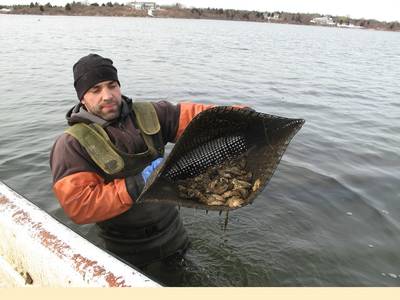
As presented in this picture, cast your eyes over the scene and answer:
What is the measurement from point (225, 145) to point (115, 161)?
1305 millimetres

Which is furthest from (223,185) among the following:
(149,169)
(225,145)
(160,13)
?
(160,13)

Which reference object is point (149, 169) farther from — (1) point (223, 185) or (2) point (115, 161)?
(1) point (223, 185)

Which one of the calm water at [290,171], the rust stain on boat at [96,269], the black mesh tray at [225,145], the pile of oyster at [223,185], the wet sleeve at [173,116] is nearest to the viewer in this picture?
the rust stain on boat at [96,269]

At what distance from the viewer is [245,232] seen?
5570 mm

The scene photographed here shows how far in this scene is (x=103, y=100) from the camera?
353 centimetres

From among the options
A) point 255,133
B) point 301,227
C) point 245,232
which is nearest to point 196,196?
point 255,133

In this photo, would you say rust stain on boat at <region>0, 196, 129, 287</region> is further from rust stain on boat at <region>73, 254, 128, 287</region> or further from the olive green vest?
the olive green vest

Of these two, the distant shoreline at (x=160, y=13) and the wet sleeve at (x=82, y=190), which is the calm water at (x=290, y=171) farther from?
the distant shoreline at (x=160, y=13)

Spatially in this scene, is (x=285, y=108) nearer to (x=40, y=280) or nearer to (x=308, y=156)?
(x=308, y=156)

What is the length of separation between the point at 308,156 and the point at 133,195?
19.3ft

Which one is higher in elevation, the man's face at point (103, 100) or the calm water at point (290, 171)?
the man's face at point (103, 100)

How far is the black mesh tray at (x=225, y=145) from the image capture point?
10.8ft

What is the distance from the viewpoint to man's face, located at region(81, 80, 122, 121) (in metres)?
3.52

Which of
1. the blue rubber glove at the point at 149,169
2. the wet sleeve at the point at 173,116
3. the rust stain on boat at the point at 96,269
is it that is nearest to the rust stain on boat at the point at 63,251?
the rust stain on boat at the point at 96,269
